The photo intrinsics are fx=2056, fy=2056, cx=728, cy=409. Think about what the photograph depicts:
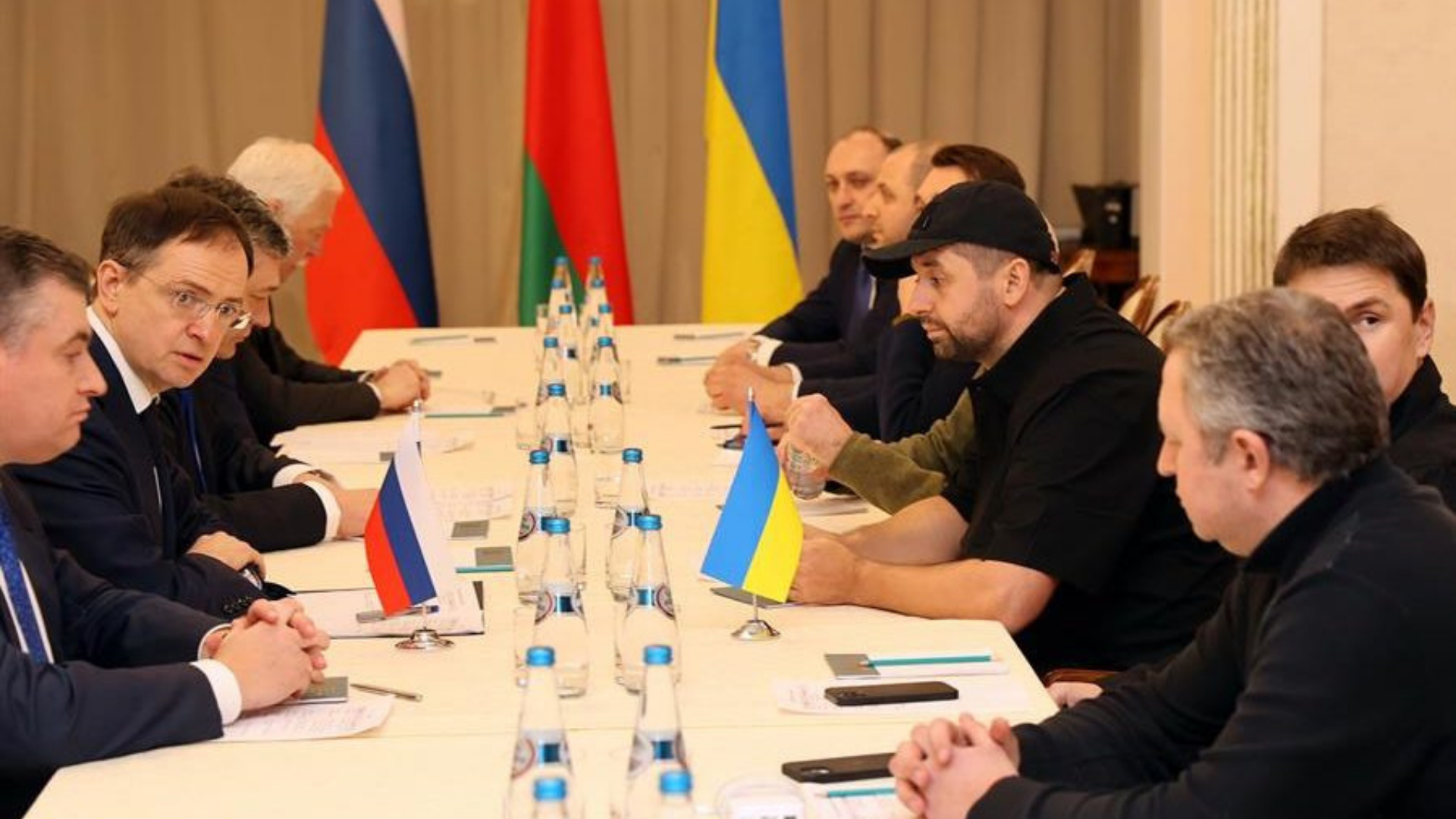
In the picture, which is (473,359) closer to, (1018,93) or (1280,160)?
(1280,160)

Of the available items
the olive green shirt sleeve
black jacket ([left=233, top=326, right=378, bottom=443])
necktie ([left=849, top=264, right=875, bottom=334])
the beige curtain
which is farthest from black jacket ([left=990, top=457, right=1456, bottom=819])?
the beige curtain

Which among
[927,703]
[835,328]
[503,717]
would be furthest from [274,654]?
[835,328]

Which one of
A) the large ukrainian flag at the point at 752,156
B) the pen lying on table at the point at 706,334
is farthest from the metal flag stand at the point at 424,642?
the large ukrainian flag at the point at 752,156

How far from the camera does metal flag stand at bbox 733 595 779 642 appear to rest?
298cm

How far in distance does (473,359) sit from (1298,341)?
4692 millimetres

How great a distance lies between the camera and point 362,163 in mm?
7668

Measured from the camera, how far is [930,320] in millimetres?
3504

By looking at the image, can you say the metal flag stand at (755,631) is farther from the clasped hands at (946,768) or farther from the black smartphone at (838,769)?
the clasped hands at (946,768)

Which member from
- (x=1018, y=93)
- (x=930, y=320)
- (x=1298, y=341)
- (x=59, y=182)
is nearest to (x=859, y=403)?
(x=930, y=320)

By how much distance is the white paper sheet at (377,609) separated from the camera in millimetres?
3057

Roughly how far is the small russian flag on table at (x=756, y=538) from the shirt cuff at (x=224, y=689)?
714 mm

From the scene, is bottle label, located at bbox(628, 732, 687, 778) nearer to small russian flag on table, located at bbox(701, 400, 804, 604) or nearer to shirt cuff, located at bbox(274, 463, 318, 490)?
small russian flag on table, located at bbox(701, 400, 804, 604)

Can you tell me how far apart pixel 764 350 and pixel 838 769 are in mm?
3921

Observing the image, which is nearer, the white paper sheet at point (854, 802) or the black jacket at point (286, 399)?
the white paper sheet at point (854, 802)
